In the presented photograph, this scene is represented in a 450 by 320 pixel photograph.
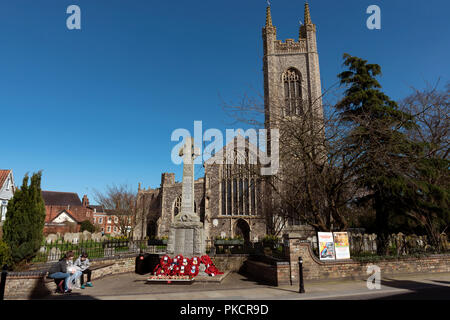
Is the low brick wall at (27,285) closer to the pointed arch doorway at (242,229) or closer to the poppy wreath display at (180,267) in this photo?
the poppy wreath display at (180,267)

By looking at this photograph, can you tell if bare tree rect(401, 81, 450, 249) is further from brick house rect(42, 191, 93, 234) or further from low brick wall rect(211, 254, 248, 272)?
brick house rect(42, 191, 93, 234)

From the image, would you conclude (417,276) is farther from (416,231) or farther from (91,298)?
(91,298)

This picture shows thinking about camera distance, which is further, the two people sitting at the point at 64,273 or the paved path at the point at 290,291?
the two people sitting at the point at 64,273

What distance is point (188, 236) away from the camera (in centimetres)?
1130

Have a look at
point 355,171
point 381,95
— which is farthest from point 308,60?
point 355,171

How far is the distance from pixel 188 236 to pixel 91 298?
4750 millimetres

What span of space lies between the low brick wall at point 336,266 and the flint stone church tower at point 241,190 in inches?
706

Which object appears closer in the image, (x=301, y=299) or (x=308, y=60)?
(x=301, y=299)

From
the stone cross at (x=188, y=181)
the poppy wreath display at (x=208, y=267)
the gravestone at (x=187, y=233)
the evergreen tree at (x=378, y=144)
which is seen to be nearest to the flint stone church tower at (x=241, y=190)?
the evergreen tree at (x=378, y=144)

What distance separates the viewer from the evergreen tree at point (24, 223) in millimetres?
8977

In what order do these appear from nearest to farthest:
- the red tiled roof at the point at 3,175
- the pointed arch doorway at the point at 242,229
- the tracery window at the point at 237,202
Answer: the red tiled roof at the point at 3,175 < the pointed arch doorway at the point at 242,229 < the tracery window at the point at 237,202

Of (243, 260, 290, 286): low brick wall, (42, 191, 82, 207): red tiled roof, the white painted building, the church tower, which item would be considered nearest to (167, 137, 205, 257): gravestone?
(243, 260, 290, 286): low brick wall

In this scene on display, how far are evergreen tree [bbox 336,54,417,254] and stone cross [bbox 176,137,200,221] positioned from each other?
22.0 feet

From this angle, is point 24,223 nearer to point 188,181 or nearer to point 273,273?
point 188,181
